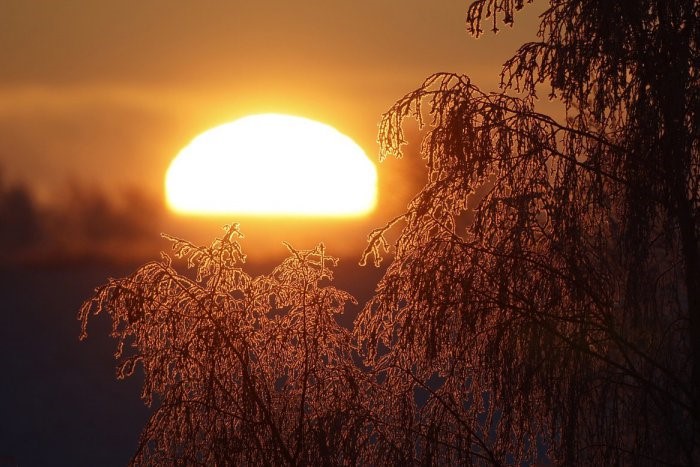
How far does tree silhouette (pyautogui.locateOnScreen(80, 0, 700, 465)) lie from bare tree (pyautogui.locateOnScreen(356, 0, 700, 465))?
0.06ft

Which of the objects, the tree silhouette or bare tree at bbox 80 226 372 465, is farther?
bare tree at bbox 80 226 372 465

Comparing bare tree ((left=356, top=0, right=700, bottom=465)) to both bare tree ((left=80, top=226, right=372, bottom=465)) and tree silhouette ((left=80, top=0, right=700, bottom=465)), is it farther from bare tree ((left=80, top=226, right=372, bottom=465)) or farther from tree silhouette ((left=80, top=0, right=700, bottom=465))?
bare tree ((left=80, top=226, right=372, bottom=465))

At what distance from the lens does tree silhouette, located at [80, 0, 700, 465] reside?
24.3 ft

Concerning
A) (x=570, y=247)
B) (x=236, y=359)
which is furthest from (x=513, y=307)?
(x=236, y=359)

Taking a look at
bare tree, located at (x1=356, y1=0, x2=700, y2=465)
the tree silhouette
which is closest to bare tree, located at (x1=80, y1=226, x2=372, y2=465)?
the tree silhouette

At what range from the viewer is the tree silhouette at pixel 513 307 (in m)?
7.40

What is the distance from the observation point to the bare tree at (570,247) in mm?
7363

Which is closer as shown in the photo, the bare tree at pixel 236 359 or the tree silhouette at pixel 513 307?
the tree silhouette at pixel 513 307

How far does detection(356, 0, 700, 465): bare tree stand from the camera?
736cm

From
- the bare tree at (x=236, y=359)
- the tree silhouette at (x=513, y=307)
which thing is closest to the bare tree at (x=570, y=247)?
the tree silhouette at (x=513, y=307)

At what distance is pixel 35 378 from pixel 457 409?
4777 cm

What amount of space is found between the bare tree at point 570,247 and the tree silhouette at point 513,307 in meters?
0.02

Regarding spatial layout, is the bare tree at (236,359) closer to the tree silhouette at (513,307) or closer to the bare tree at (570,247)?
the tree silhouette at (513,307)

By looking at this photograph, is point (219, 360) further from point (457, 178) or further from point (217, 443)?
point (457, 178)
